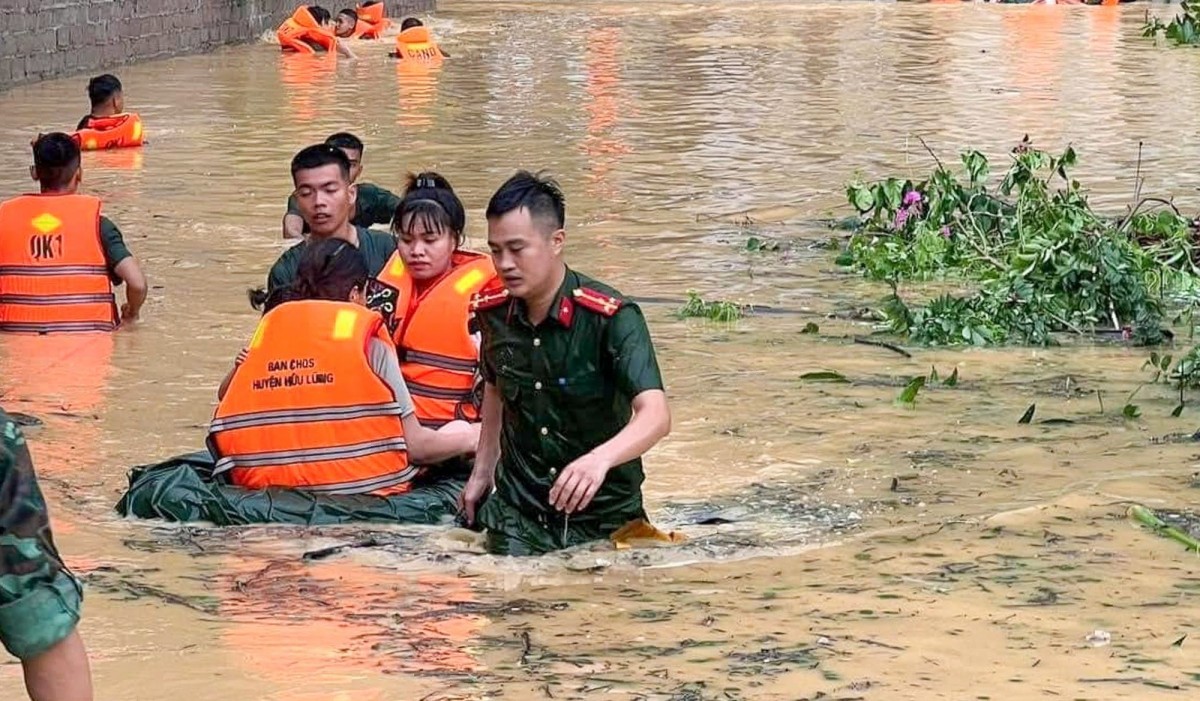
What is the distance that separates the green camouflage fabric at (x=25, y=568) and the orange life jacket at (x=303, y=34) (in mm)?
26470

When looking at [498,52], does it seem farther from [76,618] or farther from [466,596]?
[76,618]

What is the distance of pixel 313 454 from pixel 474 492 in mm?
682

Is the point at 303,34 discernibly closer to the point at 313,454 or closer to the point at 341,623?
the point at 313,454

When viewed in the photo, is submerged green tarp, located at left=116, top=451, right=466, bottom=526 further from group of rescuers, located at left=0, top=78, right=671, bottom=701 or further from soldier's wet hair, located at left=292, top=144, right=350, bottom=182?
soldier's wet hair, located at left=292, top=144, right=350, bottom=182

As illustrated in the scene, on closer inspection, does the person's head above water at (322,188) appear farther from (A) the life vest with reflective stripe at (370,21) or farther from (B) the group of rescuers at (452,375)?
(A) the life vest with reflective stripe at (370,21)

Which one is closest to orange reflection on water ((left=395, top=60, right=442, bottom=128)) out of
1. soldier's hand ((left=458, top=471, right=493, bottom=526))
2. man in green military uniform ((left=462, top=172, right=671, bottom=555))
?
soldier's hand ((left=458, top=471, right=493, bottom=526))

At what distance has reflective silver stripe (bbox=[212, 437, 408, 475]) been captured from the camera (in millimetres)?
7141

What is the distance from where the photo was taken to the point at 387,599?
608cm

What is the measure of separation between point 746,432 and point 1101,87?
16.8 metres

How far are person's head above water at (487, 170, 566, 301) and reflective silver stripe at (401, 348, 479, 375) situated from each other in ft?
4.88

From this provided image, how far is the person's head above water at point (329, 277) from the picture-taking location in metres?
7.08

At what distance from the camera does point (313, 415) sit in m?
7.02

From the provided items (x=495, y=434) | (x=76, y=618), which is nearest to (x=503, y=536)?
(x=495, y=434)

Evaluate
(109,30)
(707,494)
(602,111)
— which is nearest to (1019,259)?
(707,494)
